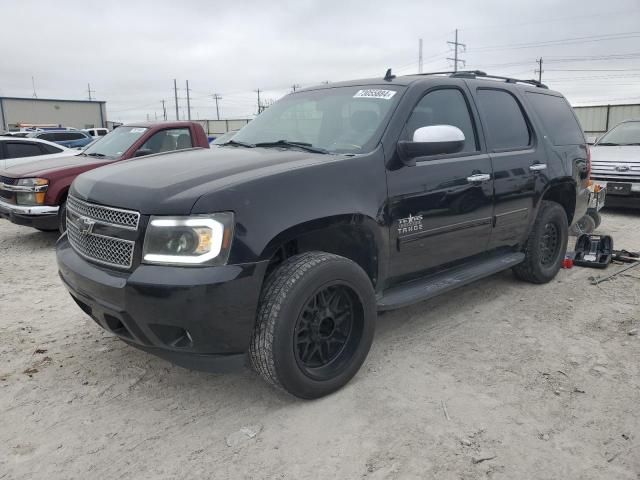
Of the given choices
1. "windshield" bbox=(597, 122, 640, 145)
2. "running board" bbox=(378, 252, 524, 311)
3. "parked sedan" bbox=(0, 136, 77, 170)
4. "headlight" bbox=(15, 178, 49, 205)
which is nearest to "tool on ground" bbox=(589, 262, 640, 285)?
"running board" bbox=(378, 252, 524, 311)

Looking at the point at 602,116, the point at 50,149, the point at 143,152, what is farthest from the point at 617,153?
the point at 602,116

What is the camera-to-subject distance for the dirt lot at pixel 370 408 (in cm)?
248

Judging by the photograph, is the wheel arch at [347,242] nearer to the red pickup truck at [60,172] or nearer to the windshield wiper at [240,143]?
the windshield wiper at [240,143]

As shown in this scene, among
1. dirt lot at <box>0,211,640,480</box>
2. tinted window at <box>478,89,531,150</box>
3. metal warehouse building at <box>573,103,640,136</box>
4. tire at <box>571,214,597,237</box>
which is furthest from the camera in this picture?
metal warehouse building at <box>573,103,640,136</box>

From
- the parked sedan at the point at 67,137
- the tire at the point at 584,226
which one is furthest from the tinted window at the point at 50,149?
the parked sedan at the point at 67,137

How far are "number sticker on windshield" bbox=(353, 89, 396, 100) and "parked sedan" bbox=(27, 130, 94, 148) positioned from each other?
806 inches

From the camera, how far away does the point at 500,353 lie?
3646 mm

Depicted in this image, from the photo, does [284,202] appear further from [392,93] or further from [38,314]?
[38,314]

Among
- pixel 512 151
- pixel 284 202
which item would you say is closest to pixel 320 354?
pixel 284 202

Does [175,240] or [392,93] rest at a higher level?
[392,93]

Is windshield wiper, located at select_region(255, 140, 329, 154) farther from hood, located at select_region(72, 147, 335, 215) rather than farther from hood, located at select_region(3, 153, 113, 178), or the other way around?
hood, located at select_region(3, 153, 113, 178)

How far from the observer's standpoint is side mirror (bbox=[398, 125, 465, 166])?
332 centimetres

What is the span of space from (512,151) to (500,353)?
1777 millimetres

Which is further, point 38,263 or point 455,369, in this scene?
point 38,263
